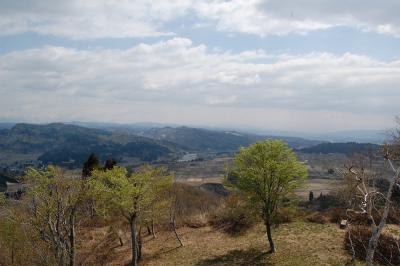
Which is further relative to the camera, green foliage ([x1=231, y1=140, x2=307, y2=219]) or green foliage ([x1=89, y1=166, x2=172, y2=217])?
green foliage ([x1=231, y1=140, x2=307, y2=219])

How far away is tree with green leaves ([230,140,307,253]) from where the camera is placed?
3547cm

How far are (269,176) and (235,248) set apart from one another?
29.5 feet

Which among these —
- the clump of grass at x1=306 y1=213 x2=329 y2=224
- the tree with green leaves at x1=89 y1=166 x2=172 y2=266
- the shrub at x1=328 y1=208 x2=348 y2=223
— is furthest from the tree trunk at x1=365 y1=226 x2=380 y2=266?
the clump of grass at x1=306 y1=213 x2=329 y2=224

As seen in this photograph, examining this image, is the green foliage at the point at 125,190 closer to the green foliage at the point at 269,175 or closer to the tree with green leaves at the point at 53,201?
the tree with green leaves at the point at 53,201

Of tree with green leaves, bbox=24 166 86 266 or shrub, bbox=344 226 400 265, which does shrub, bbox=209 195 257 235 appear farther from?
tree with green leaves, bbox=24 166 86 266

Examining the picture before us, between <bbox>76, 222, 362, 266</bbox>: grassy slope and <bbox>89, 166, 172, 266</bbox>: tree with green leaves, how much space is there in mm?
6477

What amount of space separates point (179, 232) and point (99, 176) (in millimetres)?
18350

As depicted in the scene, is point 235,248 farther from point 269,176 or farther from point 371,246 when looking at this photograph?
point 371,246

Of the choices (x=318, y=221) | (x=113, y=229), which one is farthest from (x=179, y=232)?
(x=318, y=221)

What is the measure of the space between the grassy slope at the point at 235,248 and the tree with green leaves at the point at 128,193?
6477 mm

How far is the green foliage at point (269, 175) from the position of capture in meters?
35.4

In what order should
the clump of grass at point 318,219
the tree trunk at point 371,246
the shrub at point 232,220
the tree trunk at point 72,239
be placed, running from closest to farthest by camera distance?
the tree trunk at point 371,246 → the tree trunk at point 72,239 → the clump of grass at point 318,219 → the shrub at point 232,220

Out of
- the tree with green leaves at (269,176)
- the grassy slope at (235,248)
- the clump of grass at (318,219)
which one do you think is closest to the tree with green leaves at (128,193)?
the grassy slope at (235,248)

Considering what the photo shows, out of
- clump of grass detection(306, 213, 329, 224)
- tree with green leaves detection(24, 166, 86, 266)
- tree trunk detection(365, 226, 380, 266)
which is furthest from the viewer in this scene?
clump of grass detection(306, 213, 329, 224)
